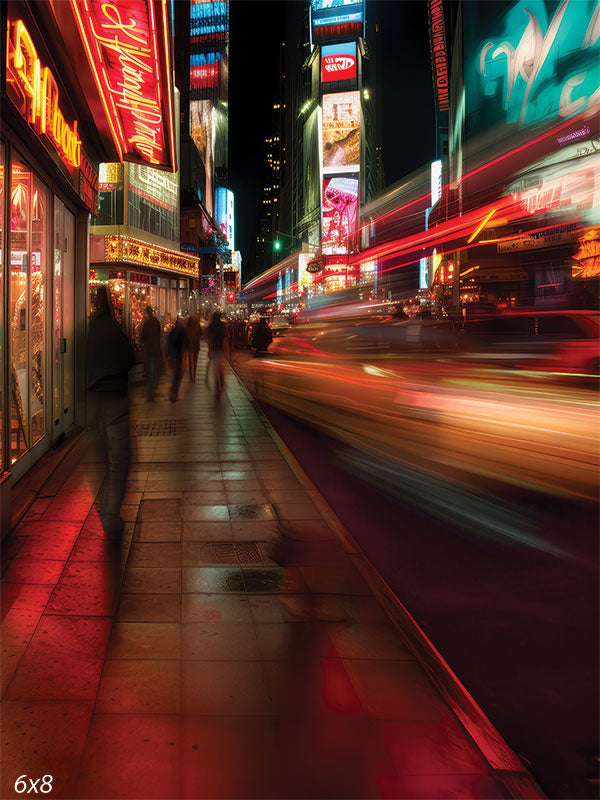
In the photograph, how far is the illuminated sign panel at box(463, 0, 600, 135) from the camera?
35.0 metres

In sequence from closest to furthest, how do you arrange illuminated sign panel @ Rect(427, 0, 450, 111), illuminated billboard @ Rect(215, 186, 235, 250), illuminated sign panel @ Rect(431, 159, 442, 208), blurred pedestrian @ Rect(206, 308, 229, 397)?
1. blurred pedestrian @ Rect(206, 308, 229, 397)
2. illuminated sign panel @ Rect(427, 0, 450, 111)
3. illuminated sign panel @ Rect(431, 159, 442, 208)
4. illuminated billboard @ Rect(215, 186, 235, 250)

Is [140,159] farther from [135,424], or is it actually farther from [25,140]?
[25,140]

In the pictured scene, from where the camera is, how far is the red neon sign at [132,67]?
8.60 meters

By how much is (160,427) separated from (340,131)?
353ft

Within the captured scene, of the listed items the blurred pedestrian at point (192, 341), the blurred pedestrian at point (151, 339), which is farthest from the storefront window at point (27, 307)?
the blurred pedestrian at point (192, 341)

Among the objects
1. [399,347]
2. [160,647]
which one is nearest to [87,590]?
[160,647]

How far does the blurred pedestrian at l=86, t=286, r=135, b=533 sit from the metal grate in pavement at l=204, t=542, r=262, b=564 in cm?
97

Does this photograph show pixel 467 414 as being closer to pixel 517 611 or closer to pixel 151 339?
pixel 517 611

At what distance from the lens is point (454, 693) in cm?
326

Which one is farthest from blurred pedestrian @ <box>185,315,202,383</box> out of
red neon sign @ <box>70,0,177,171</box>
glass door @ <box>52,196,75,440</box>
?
glass door @ <box>52,196,75,440</box>

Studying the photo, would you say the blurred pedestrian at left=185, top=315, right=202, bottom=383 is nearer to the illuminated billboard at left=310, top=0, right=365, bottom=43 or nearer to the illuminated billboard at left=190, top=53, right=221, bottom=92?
the illuminated billboard at left=190, top=53, right=221, bottom=92

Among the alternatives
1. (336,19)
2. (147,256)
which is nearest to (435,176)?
(336,19)

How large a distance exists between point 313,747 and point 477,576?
2.50 meters

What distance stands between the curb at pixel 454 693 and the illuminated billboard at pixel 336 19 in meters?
118
